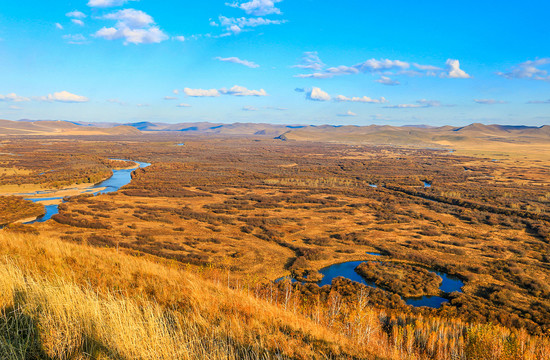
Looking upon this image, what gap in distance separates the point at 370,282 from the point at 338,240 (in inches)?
452

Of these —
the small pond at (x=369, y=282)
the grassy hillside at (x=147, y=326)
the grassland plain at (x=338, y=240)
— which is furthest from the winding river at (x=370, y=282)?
the grassy hillside at (x=147, y=326)

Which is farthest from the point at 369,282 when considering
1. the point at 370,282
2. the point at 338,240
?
the point at 338,240

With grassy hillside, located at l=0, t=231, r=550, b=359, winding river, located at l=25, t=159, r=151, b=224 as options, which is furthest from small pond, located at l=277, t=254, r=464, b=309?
winding river, located at l=25, t=159, r=151, b=224

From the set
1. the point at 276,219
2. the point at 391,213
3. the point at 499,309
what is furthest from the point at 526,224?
the point at 276,219

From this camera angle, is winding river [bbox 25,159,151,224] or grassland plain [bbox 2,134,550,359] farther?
winding river [bbox 25,159,151,224]

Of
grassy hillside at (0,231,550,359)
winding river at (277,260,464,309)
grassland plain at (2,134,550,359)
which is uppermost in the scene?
grassy hillside at (0,231,550,359)

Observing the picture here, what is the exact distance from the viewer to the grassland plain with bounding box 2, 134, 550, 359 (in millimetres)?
15398

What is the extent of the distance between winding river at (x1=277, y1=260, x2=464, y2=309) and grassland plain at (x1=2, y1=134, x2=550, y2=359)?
0.91 meters

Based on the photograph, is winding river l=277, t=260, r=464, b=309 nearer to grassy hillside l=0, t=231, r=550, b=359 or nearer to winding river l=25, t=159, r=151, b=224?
grassy hillside l=0, t=231, r=550, b=359

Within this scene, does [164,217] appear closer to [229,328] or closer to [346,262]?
[346,262]

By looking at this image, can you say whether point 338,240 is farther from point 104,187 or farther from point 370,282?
point 104,187

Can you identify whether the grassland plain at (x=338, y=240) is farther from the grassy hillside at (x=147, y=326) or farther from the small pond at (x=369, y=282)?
the small pond at (x=369, y=282)

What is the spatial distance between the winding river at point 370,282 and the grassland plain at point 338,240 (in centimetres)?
91

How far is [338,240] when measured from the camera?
1586 inches
